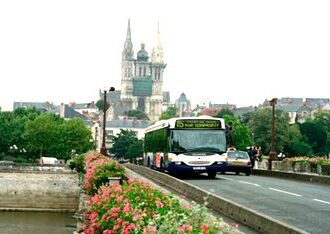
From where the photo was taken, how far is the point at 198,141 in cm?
3350

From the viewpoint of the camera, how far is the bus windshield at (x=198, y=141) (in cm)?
3341

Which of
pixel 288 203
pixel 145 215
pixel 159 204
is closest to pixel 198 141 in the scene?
pixel 288 203

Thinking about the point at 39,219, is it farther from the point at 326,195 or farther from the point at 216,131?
the point at 326,195

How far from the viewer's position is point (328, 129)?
533 feet

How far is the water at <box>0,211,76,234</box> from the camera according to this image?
165ft

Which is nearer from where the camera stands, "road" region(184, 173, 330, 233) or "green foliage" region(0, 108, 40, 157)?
"road" region(184, 173, 330, 233)

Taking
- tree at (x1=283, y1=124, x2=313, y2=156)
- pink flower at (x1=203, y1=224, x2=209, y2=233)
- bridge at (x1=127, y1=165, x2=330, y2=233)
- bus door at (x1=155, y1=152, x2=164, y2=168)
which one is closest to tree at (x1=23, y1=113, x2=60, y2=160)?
tree at (x1=283, y1=124, x2=313, y2=156)

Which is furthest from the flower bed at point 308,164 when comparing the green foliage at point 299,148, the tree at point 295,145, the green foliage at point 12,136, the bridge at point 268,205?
the green foliage at point 12,136

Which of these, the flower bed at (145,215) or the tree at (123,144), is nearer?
the flower bed at (145,215)

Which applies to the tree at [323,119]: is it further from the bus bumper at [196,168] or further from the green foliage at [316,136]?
the bus bumper at [196,168]

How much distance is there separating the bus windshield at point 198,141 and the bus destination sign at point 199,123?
250 millimetres

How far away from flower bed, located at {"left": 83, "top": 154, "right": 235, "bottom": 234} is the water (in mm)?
36892

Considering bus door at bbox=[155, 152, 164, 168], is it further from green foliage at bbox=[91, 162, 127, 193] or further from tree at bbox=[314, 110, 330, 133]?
tree at bbox=[314, 110, 330, 133]

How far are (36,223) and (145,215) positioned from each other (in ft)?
155
